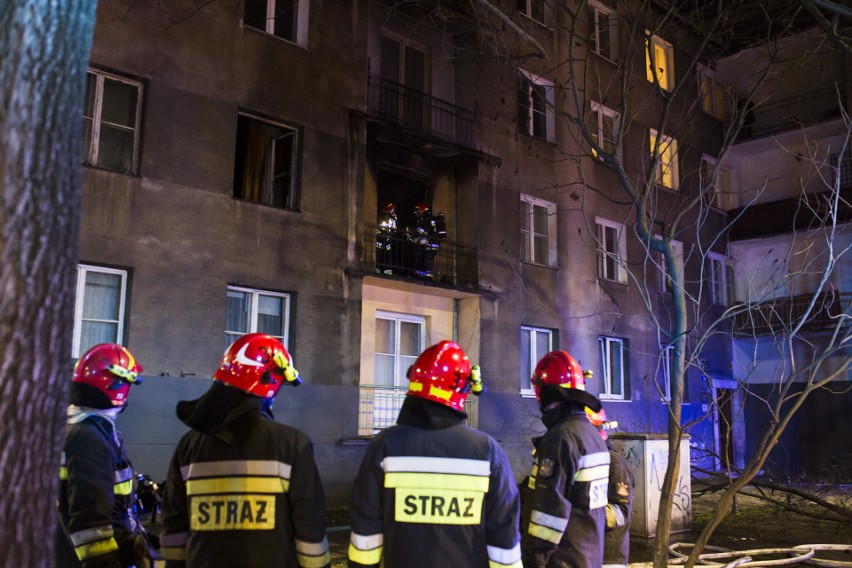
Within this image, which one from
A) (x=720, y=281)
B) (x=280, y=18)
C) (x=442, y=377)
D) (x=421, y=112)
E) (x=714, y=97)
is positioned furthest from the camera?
(x=714, y=97)

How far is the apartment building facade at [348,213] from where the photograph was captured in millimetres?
12078

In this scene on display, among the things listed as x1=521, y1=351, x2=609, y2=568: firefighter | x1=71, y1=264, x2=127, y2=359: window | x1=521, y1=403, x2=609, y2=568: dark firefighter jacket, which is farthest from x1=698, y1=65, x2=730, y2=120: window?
x1=521, y1=403, x2=609, y2=568: dark firefighter jacket

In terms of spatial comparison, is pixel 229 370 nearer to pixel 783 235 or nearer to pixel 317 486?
pixel 317 486

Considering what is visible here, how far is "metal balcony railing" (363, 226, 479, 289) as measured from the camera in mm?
15812

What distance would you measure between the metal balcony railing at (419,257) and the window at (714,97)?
12.5m

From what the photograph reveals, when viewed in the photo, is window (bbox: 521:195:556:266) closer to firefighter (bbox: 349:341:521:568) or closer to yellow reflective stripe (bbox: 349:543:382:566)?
firefighter (bbox: 349:341:521:568)

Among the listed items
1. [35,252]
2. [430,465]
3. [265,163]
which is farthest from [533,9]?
[35,252]

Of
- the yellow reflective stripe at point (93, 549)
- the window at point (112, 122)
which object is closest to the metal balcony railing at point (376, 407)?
the window at point (112, 122)

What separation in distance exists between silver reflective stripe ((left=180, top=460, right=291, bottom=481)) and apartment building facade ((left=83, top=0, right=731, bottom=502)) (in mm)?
5198

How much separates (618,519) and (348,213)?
10.3 meters

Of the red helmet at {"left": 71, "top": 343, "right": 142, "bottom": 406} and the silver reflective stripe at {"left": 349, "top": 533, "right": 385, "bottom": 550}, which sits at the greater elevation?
the red helmet at {"left": 71, "top": 343, "right": 142, "bottom": 406}

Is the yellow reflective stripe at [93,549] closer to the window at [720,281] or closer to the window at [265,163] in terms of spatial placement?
the window at [265,163]

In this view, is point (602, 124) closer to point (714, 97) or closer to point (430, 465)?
point (714, 97)

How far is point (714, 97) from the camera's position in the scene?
2650 cm
